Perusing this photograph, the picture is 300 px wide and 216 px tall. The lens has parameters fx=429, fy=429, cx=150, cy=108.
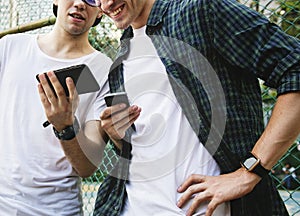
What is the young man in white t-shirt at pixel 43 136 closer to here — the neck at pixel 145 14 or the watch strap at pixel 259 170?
the neck at pixel 145 14

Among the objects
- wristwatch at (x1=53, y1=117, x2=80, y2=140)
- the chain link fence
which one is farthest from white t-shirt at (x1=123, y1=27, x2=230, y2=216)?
the chain link fence

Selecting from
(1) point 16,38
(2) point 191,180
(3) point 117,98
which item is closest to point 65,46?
(1) point 16,38

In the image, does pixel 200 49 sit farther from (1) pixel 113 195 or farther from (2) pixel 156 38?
(1) pixel 113 195

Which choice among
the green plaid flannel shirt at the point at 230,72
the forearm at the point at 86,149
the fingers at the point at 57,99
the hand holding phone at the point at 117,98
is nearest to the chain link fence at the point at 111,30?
the forearm at the point at 86,149

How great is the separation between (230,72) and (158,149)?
1.07ft

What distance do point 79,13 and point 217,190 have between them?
0.99m

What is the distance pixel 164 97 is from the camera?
4.52ft

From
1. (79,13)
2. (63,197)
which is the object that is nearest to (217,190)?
(63,197)

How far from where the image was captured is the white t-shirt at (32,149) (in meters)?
1.66

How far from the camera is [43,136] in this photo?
5.50 feet

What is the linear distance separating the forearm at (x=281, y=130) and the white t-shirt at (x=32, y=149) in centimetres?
74

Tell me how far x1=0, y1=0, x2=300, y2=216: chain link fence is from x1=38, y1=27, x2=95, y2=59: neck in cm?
26

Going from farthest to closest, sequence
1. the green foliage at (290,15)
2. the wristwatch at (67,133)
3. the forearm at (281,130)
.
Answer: the green foliage at (290,15)
the wristwatch at (67,133)
the forearm at (281,130)

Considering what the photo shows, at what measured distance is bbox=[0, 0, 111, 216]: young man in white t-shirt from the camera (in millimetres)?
1656
